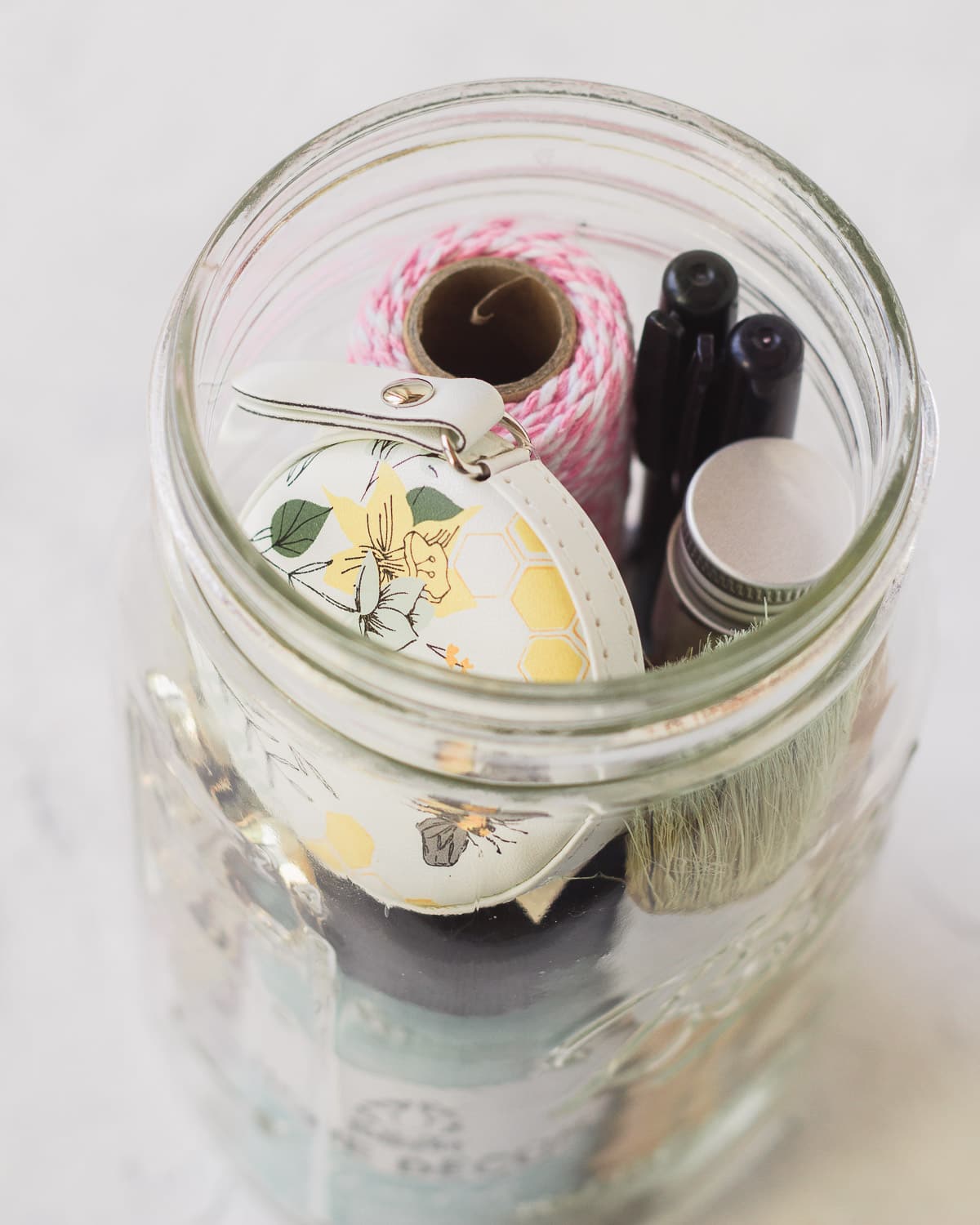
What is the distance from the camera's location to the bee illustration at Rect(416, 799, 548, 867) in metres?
0.31

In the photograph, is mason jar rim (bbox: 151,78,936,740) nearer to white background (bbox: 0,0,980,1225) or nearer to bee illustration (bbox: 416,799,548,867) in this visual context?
bee illustration (bbox: 416,799,548,867)

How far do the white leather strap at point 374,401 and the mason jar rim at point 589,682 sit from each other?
0.02 metres

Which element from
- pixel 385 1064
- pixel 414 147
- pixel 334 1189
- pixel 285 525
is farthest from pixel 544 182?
pixel 334 1189

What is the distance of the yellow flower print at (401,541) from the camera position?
307 millimetres

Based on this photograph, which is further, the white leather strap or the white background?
the white background

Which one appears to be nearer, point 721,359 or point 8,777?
point 721,359

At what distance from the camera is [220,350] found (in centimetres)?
35

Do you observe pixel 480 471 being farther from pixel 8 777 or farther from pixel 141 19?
pixel 141 19

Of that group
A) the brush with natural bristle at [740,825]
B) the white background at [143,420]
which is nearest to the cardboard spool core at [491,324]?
the brush with natural bristle at [740,825]

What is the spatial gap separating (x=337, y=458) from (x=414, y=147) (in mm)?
105

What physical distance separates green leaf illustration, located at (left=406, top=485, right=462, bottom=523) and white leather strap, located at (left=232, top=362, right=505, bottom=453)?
1 centimetres

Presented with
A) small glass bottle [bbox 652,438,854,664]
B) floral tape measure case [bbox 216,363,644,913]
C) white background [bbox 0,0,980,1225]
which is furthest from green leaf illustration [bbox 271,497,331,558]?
white background [bbox 0,0,980,1225]

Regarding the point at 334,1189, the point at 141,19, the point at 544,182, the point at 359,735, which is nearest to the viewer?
the point at 359,735

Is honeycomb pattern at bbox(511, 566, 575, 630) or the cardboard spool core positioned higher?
the cardboard spool core
